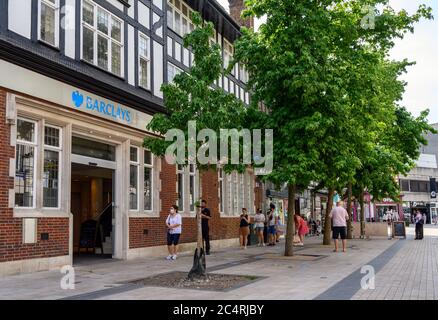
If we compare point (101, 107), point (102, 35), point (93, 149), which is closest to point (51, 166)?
point (93, 149)

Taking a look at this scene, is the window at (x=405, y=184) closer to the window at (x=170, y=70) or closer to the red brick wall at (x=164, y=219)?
the red brick wall at (x=164, y=219)

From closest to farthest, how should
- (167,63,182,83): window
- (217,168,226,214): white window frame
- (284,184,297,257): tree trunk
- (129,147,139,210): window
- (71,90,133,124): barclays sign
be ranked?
(71,90,133,124): barclays sign
(284,184,297,257): tree trunk
(129,147,139,210): window
(167,63,182,83): window
(217,168,226,214): white window frame

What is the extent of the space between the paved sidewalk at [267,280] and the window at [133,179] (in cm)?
194

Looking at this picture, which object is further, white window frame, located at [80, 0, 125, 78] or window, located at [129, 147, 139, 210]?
window, located at [129, 147, 139, 210]

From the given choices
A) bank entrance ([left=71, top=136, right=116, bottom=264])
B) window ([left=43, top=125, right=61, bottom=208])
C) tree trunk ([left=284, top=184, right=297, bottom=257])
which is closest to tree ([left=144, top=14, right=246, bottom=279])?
window ([left=43, top=125, right=61, bottom=208])

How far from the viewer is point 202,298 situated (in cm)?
847

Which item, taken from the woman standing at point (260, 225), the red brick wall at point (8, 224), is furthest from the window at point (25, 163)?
the woman standing at point (260, 225)

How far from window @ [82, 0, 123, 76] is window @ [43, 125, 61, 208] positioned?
2501 mm

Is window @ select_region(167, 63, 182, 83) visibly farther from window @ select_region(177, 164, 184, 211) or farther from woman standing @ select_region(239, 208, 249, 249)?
woman standing @ select_region(239, 208, 249, 249)

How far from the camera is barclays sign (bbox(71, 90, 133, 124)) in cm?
1341

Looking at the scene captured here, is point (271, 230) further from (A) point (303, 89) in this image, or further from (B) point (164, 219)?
(A) point (303, 89)

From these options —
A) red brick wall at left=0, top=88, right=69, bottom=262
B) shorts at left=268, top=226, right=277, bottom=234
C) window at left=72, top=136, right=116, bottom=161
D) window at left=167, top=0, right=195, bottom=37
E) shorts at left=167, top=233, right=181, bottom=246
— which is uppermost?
window at left=167, top=0, right=195, bottom=37

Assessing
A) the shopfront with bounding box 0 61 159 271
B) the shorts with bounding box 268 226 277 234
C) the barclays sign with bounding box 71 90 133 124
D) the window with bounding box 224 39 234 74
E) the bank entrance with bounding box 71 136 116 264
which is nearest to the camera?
the shopfront with bounding box 0 61 159 271
